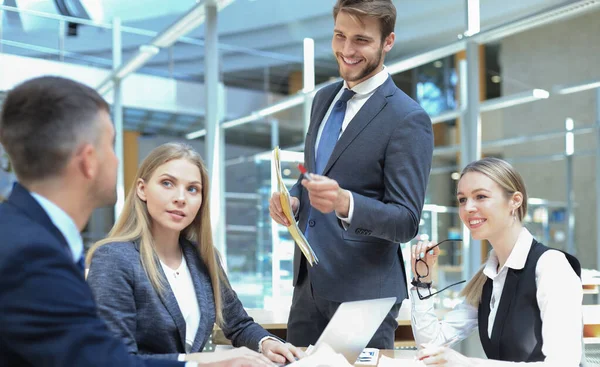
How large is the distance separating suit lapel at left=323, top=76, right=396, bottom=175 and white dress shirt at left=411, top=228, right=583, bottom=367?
1.71 feet

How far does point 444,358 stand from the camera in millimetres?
1710

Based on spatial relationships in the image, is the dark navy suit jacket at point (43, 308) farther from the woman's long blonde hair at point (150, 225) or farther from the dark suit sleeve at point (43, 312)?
the woman's long blonde hair at point (150, 225)

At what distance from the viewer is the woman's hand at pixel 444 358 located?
5.58 feet

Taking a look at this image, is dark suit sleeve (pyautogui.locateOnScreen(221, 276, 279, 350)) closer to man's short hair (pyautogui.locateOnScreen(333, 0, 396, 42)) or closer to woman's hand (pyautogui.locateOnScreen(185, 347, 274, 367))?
woman's hand (pyautogui.locateOnScreen(185, 347, 274, 367))

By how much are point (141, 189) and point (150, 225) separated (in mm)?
114

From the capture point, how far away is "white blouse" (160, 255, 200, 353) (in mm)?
2004

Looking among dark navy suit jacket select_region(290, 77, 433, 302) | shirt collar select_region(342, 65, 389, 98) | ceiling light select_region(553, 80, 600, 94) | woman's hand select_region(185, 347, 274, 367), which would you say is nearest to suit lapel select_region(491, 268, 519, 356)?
dark navy suit jacket select_region(290, 77, 433, 302)

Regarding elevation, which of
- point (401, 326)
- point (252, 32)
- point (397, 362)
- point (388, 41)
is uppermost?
point (252, 32)

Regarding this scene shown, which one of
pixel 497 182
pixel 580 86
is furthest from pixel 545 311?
pixel 580 86

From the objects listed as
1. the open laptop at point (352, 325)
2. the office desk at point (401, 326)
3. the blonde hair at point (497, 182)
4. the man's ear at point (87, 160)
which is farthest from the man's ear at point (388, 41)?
the office desk at point (401, 326)

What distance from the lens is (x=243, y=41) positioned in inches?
360

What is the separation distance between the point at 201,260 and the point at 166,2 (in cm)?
549

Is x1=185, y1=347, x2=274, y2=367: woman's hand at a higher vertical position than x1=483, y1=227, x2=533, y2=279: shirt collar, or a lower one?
lower

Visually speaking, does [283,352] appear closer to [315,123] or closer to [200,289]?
[200,289]
